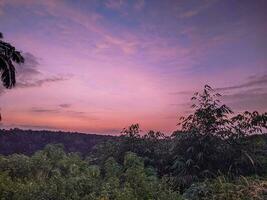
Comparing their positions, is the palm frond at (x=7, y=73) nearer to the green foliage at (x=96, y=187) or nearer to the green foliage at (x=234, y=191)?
the green foliage at (x=96, y=187)

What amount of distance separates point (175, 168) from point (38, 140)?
50675 mm

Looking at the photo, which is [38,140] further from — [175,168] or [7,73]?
[175,168]

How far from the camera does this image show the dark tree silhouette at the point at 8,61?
2417 cm

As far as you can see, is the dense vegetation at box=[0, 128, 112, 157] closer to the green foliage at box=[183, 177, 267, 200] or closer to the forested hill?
the forested hill

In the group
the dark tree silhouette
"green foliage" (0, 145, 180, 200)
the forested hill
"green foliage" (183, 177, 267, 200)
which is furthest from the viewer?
the forested hill

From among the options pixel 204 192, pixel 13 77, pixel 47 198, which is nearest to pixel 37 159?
pixel 13 77

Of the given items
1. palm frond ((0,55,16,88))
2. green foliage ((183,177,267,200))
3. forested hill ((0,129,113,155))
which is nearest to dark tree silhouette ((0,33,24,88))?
palm frond ((0,55,16,88))

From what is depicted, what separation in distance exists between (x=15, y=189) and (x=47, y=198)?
2.23 m

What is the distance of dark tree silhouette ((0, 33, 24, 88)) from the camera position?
79.3ft

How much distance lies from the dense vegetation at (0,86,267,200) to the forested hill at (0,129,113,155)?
125ft

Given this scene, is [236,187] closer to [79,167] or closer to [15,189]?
[15,189]

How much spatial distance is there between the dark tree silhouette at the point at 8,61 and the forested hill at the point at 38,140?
40.3 meters

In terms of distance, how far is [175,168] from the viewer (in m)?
22.3

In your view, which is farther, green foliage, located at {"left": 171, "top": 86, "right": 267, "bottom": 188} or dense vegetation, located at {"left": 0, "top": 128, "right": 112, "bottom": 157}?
dense vegetation, located at {"left": 0, "top": 128, "right": 112, "bottom": 157}
